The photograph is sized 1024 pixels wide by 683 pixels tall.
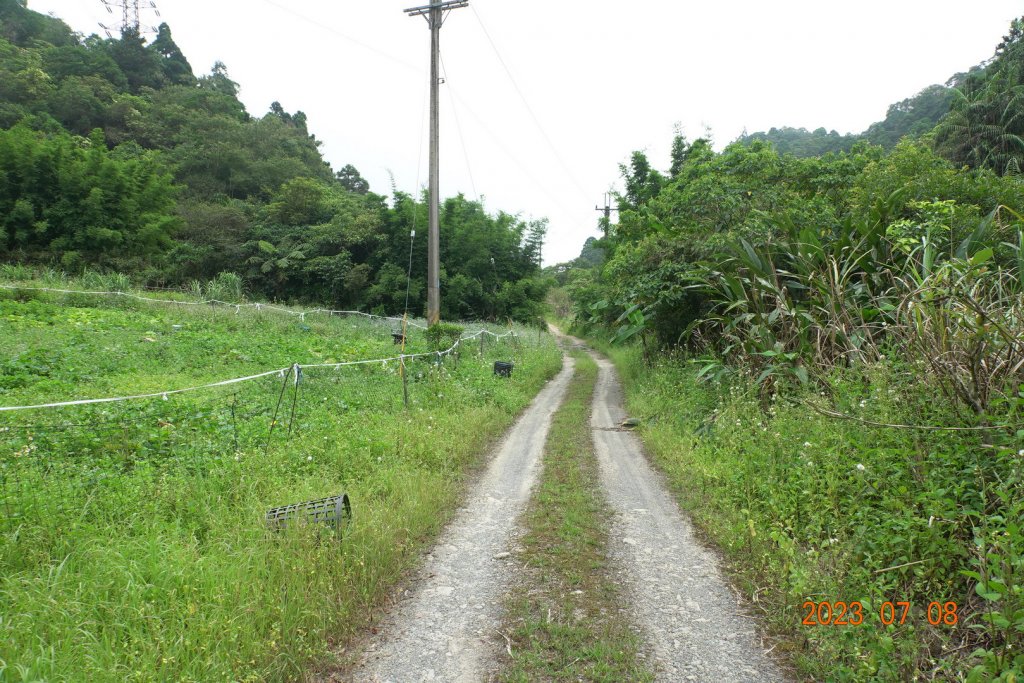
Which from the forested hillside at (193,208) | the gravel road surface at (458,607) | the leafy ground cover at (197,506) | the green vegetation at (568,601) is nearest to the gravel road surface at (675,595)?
the green vegetation at (568,601)

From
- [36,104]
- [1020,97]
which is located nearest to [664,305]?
[1020,97]

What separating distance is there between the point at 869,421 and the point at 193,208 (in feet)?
125

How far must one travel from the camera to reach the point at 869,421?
3.53 metres

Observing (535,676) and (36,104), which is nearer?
(535,676)

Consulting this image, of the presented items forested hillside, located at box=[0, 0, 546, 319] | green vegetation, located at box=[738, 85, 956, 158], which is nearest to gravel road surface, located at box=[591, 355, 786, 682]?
forested hillside, located at box=[0, 0, 546, 319]

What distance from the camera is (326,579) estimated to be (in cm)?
312

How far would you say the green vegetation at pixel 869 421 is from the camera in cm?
254

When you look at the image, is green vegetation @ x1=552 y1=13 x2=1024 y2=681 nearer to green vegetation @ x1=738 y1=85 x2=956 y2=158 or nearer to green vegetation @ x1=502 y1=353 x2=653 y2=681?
green vegetation @ x1=502 y1=353 x2=653 y2=681

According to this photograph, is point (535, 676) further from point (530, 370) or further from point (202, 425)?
point (530, 370)

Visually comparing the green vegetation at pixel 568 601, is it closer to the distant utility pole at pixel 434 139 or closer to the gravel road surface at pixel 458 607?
the gravel road surface at pixel 458 607

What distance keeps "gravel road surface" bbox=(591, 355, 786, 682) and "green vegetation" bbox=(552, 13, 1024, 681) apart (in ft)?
0.75

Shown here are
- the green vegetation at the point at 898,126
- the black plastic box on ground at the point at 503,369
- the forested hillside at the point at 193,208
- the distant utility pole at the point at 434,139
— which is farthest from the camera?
the green vegetation at the point at 898,126

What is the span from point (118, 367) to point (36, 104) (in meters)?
42.2

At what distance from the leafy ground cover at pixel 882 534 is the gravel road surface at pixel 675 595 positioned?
205 millimetres
